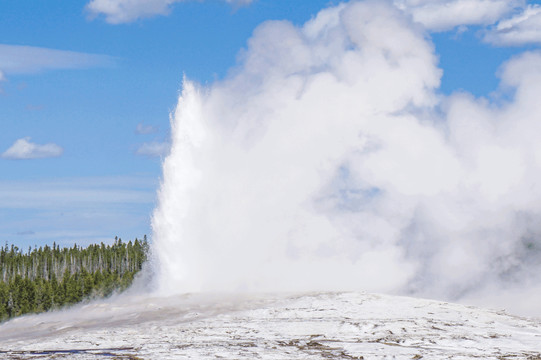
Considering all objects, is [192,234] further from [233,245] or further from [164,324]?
[164,324]

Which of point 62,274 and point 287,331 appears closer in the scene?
point 287,331

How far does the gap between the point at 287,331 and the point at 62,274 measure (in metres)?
114

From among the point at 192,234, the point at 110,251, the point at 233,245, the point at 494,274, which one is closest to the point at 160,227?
the point at 192,234

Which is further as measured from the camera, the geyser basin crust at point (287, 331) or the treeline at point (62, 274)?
the treeline at point (62, 274)

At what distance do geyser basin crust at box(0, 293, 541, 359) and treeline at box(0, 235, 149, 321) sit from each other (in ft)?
137

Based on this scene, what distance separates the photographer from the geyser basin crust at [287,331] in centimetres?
3089

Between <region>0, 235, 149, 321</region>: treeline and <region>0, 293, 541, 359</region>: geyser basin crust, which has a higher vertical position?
<region>0, 235, 149, 321</region>: treeline

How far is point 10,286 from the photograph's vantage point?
100250 mm

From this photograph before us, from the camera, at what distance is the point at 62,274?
468ft

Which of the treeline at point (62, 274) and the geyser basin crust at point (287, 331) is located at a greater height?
the treeline at point (62, 274)

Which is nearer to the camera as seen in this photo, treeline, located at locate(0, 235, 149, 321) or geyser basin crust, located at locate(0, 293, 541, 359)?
geyser basin crust, located at locate(0, 293, 541, 359)

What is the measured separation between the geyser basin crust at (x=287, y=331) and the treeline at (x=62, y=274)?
4185 cm

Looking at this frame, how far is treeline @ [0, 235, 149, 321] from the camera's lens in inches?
3770

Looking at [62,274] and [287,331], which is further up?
[62,274]
